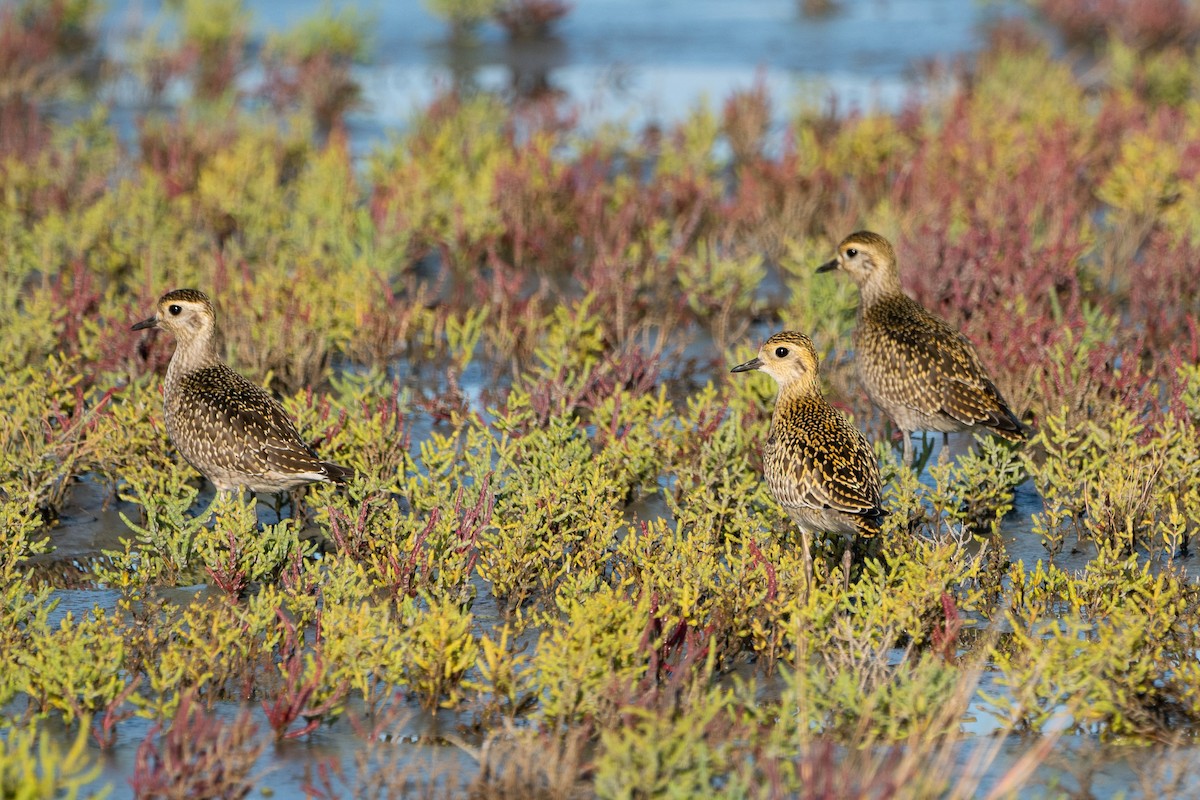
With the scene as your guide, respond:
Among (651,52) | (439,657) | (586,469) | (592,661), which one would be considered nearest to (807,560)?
(586,469)

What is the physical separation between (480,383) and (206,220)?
10.5 ft

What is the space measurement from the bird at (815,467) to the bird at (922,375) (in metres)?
0.81

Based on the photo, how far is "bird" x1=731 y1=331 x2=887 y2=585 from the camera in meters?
5.98

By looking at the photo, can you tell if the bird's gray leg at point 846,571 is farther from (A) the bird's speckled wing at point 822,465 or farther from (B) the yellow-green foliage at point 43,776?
(B) the yellow-green foliage at point 43,776

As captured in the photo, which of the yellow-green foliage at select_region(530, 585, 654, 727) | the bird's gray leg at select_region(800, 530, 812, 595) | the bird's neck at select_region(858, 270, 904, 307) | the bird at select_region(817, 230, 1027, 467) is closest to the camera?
the yellow-green foliage at select_region(530, 585, 654, 727)

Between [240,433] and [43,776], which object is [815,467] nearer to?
[240,433]

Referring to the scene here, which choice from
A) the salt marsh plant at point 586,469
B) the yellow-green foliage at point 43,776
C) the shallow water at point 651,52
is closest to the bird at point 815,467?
the salt marsh plant at point 586,469

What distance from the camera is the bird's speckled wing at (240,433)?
22.0ft

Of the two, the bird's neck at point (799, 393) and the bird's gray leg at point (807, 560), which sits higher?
the bird's neck at point (799, 393)

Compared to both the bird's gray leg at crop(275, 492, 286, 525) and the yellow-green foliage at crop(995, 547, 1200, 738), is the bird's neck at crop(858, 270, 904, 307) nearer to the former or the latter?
the yellow-green foliage at crop(995, 547, 1200, 738)

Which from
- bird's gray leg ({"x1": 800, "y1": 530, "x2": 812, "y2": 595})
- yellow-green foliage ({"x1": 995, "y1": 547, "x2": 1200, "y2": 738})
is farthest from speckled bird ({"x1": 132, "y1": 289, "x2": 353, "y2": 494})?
yellow-green foliage ({"x1": 995, "y1": 547, "x2": 1200, "y2": 738})

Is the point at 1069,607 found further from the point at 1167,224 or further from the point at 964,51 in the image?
the point at 964,51

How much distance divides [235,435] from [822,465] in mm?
2384

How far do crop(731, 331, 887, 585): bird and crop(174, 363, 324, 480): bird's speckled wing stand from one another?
72.3 inches
